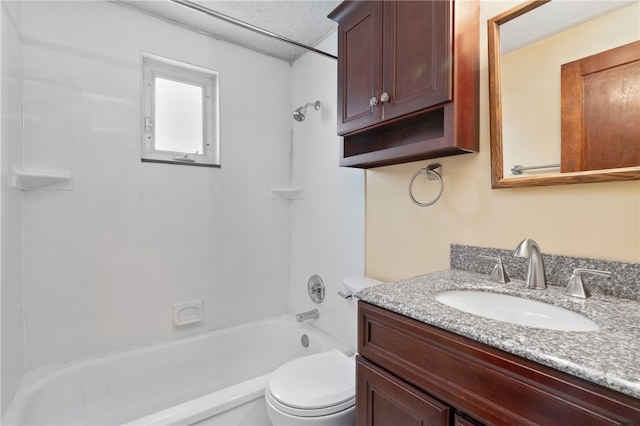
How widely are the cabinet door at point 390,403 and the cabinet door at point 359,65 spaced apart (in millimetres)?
977

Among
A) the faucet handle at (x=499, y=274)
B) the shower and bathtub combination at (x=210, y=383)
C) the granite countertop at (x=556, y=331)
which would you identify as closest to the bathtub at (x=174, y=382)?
the shower and bathtub combination at (x=210, y=383)

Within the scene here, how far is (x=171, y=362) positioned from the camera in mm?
1789

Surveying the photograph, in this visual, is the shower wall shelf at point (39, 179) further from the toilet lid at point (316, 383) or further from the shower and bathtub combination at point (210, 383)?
the toilet lid at point (316, 383)

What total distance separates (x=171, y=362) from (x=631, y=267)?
7.04 ft

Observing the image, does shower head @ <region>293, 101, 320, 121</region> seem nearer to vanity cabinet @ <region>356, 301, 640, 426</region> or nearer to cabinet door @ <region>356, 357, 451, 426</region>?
vanity cabinet @ <region>356, 301, 640, 426</region>

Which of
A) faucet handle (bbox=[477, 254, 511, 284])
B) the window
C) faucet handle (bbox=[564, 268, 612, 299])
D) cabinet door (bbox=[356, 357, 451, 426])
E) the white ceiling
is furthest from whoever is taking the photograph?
the window

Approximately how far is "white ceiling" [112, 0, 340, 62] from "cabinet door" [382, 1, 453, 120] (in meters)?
0.67

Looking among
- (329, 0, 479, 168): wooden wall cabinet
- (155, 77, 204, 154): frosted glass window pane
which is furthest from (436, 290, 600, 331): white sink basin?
(155, 77, 204, 154): frosted glass window pane

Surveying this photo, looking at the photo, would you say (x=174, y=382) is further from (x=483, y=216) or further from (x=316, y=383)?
(x=483, y=216)

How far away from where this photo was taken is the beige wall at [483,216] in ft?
2.80

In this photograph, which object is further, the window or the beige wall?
the window

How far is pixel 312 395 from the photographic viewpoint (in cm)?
116

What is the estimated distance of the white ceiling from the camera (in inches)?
65.7

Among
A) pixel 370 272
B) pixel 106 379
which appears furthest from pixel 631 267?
pixel 106 379
